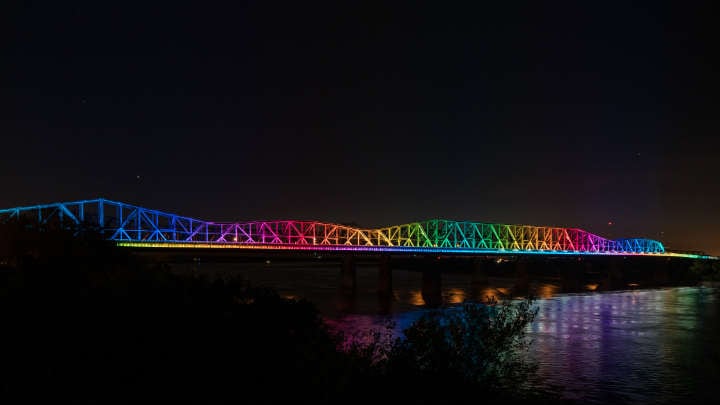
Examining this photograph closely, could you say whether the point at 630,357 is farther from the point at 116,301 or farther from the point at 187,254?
the point at 187,254

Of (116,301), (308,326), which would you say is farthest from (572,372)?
(116,301)

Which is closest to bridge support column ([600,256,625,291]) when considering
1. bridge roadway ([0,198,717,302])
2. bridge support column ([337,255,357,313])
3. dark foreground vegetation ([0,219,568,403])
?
bridge roadway ([0,198,717,302])

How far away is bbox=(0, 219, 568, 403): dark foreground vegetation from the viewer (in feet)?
53.2

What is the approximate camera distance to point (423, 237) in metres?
189

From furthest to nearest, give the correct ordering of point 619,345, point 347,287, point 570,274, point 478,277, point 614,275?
point 570,274, point 614,275, point 478,277, point 347,287, point 619,345

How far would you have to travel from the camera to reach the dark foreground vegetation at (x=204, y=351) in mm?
16203

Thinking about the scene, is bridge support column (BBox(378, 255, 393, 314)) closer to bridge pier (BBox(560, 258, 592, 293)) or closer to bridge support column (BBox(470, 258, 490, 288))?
bridge support column (BBox(470, 258, 490, 288))

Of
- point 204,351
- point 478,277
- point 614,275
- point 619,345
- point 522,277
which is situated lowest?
point 614,275

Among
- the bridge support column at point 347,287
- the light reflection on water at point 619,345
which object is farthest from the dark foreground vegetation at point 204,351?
the bridge support column at point 347,287

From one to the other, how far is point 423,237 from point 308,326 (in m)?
166

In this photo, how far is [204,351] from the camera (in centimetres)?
1841

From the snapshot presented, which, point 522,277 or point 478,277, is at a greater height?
point 478,277

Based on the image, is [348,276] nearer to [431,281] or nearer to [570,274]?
[431,281]

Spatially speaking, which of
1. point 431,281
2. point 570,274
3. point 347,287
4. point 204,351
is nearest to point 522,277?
point 431,281
